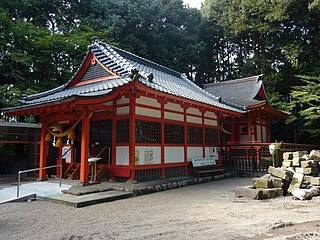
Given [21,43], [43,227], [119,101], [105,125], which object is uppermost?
[21,43]

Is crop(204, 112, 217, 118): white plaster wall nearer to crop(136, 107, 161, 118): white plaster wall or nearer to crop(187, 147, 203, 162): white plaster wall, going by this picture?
crop(187, 147, 203, 162): white plaster wall

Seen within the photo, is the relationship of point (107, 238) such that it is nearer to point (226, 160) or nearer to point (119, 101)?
point (119, 101)

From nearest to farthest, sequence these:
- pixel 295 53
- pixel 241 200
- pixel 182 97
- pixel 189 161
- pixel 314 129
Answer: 1. pixel 241 200
2. pixel 182 97
3. pixel 189 161
4. pixel 314 129
5. pixel 295 53

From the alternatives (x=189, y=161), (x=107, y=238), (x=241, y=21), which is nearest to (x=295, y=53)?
(x=241, y=21)

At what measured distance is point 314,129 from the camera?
19219 mm

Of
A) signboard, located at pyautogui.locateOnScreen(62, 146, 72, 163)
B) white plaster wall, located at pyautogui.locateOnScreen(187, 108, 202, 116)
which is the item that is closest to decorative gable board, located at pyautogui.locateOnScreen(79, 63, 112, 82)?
signboard, located at pyautogui.locateOnScreen(62, 146, 72, 163)

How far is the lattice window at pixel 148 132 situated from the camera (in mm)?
9340

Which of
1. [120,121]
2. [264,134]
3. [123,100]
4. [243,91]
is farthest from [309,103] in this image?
[120,121]

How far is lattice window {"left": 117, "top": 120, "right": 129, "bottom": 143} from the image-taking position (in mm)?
9211

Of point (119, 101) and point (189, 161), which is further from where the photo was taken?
point (189, 161)

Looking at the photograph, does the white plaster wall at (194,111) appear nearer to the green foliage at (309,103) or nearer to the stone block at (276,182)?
the stone block at (276,182)

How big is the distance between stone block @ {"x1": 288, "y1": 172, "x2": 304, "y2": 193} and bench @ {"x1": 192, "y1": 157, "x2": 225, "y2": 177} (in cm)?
406

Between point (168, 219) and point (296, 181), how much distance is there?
476 centimetres

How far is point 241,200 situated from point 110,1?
22260mm
